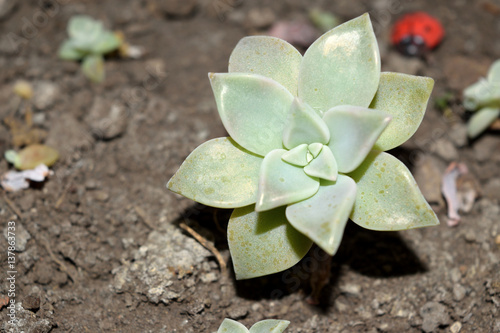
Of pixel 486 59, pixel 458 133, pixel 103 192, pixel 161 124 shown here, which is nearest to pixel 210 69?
pixel 161 124

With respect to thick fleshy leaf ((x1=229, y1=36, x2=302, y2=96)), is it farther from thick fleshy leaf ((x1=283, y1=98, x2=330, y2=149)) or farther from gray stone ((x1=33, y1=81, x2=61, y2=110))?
gray stone ((x1=33, y1=81, x2=61, y2=110))

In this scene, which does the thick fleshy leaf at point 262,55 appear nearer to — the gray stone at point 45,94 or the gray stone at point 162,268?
the gray stone at point 162,268

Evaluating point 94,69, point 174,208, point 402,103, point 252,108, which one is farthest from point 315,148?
point 94,69

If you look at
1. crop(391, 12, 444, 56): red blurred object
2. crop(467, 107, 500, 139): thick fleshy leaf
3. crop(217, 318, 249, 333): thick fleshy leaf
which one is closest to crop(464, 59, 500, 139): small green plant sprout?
crop(467, 107, 500, 139): thick fleshy leaf

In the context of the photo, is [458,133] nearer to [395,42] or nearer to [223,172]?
[395,42]

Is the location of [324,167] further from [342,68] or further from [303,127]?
[342,68]

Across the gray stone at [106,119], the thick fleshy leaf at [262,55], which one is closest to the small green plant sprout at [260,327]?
the thick fleshy leaf at [262,55]
